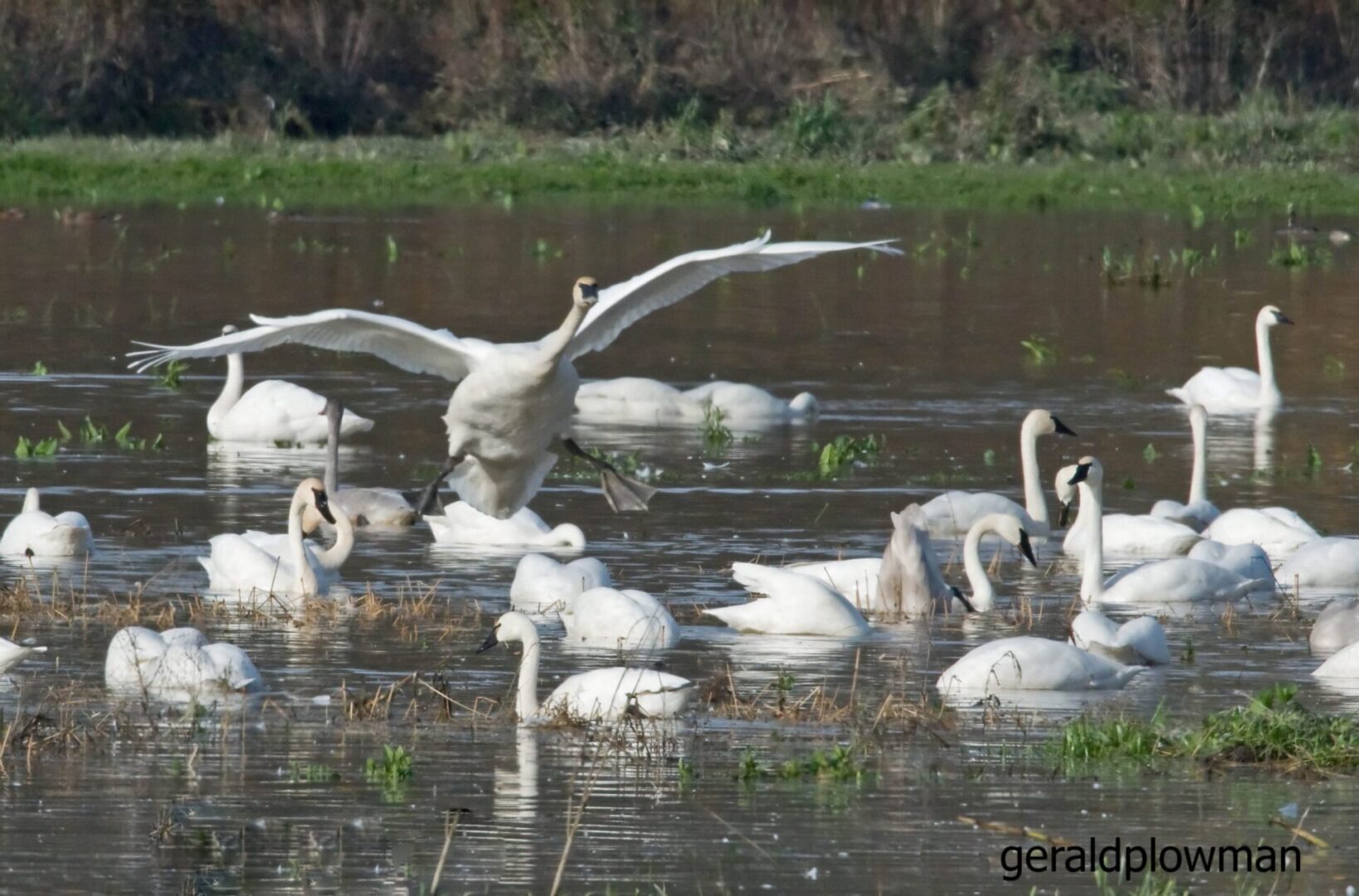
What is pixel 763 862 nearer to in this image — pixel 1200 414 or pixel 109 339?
pixel 1200 414

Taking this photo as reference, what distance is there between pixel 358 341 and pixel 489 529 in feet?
4.90

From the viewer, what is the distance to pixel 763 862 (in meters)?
6.01

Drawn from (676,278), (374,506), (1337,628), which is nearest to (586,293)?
(676,278)

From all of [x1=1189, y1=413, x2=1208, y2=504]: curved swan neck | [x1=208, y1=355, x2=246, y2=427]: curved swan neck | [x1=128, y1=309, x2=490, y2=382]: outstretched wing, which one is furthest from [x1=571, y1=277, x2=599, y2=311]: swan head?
[x1=208, y1=355, x2=246, y2=427]: curved swan neck

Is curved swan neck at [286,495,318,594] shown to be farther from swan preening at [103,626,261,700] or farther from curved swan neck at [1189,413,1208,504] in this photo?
curved swan neck at [1189,413,1208,504]

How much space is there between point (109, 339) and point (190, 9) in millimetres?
23754

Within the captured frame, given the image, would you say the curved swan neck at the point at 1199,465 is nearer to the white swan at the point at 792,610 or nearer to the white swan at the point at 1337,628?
the white swan at the point at 1337,628

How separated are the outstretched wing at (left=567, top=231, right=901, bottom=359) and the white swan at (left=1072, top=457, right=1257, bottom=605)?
1.51 m

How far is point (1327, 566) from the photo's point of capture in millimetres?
10250

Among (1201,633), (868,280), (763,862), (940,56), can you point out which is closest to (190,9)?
(940,56)

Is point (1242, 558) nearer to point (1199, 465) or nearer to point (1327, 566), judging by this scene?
point (1327, 566)

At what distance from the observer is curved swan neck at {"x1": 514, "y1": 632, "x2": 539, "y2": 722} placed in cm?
754

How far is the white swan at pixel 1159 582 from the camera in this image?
32.7 ft

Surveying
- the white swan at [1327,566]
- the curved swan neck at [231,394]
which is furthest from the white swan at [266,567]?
the curved swan neck at [231,394]
